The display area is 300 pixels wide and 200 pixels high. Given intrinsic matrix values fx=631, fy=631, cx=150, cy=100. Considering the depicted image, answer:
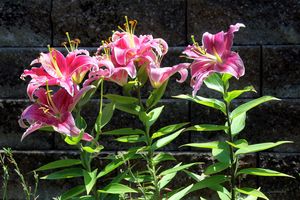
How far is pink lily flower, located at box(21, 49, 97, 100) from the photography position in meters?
1.98

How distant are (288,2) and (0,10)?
1577 millimetres

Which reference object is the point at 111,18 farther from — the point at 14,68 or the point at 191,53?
the point at 191,53

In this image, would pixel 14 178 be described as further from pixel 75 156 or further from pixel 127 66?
pixel 127 66

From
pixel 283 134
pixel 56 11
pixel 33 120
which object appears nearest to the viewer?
pixel 33 120

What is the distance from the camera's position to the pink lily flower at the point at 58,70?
1.98 m

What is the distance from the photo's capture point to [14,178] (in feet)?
10.9

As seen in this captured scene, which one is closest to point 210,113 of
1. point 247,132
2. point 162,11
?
point 247,132

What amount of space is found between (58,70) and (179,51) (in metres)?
1.37

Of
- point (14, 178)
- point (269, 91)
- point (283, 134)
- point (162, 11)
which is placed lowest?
point (14, 178)

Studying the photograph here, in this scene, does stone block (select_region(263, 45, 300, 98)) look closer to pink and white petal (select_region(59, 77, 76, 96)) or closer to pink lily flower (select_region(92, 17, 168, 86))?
pink lily flower (select_region(92, 17, 168, 86))

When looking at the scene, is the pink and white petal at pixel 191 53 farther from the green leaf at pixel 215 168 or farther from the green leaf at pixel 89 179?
the green leaf at pixel 89 179

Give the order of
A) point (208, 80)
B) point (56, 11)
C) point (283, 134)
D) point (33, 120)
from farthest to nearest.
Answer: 1. point (56, 11)
2. point (283, 134)
3. point (208, 80)
4. point (33, 120)

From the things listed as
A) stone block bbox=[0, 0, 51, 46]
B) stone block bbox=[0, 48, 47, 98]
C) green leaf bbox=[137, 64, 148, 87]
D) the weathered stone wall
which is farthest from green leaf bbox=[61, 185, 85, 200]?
stone block bbox=[0, 0, 51, 46]

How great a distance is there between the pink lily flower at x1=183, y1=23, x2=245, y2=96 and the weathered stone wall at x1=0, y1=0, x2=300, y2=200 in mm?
1129
